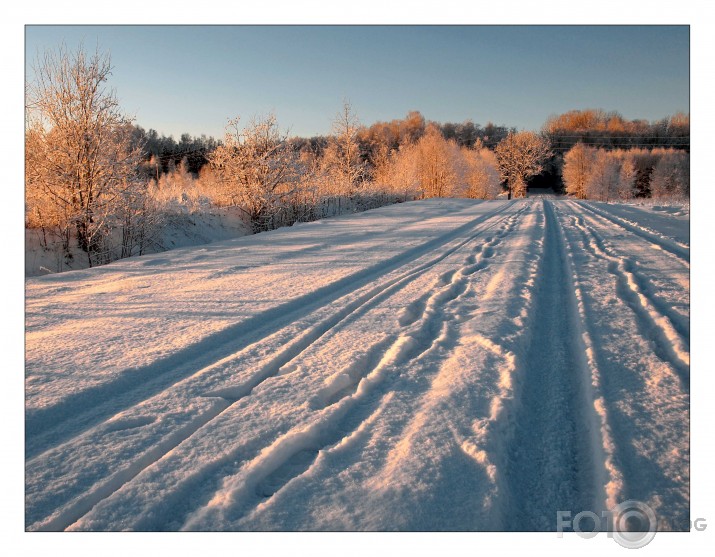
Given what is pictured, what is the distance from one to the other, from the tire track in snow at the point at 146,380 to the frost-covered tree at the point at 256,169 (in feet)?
35.4

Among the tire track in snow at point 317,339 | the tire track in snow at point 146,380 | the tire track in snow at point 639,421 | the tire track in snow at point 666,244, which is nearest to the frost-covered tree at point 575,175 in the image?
the tire track in snow at point 666,244

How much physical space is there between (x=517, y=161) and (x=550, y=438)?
4309 cm

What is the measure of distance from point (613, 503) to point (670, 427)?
0.81 meters

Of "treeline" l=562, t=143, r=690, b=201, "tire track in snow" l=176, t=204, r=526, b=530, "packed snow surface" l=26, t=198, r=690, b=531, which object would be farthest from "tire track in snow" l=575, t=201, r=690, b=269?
"treeline" l=562, t=143, r=690, b=201

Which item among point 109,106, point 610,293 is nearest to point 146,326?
point 610,293

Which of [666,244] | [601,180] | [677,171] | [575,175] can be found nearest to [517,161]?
[575,175]

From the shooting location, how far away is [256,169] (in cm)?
1509

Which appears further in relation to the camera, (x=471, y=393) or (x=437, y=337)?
(x=437, y=337)

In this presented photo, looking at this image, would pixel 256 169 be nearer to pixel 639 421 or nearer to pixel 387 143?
pixel 639 421

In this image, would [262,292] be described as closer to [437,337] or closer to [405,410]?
[437,337]

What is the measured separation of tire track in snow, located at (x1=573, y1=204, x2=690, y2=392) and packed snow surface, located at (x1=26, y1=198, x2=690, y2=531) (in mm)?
25

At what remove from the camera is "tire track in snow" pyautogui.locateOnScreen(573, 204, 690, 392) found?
2984mm

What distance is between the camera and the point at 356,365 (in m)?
3.07

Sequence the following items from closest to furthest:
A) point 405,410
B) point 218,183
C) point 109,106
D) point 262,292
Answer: point 405,410, point 262,292, point 109,106, point 218,183
